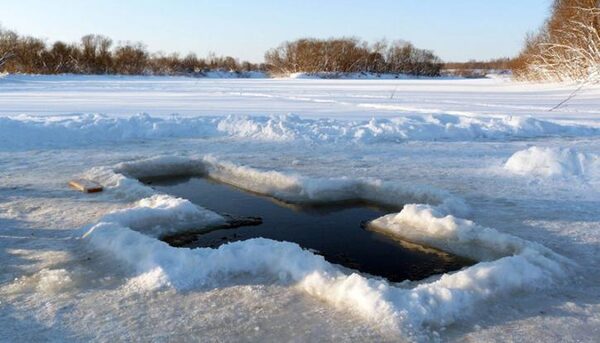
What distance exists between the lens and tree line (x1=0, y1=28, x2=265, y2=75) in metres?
51.7

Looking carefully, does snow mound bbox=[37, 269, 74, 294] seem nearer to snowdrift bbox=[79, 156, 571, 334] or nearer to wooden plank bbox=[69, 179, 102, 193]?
snowdrift bbox=[79, 156, 571, 334]

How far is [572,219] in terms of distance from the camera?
202 inches

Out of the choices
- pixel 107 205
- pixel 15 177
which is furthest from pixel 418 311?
pixel 15 177

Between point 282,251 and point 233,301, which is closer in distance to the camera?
point 233,301

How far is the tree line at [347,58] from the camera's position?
213 feet

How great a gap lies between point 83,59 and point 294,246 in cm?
5783

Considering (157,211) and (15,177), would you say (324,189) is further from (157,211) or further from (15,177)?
(15,177)

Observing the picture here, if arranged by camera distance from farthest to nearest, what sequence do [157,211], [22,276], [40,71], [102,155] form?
[40,71] < [102,155] < [157,211] < [22,276]

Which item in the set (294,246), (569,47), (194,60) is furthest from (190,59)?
(294,246)

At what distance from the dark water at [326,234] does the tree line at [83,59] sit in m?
49.7

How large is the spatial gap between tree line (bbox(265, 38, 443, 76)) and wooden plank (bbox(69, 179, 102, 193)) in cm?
5849

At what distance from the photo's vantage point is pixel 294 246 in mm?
3957

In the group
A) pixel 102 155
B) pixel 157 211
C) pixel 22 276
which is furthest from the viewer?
pixel 102 155

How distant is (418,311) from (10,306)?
8.24 ft
